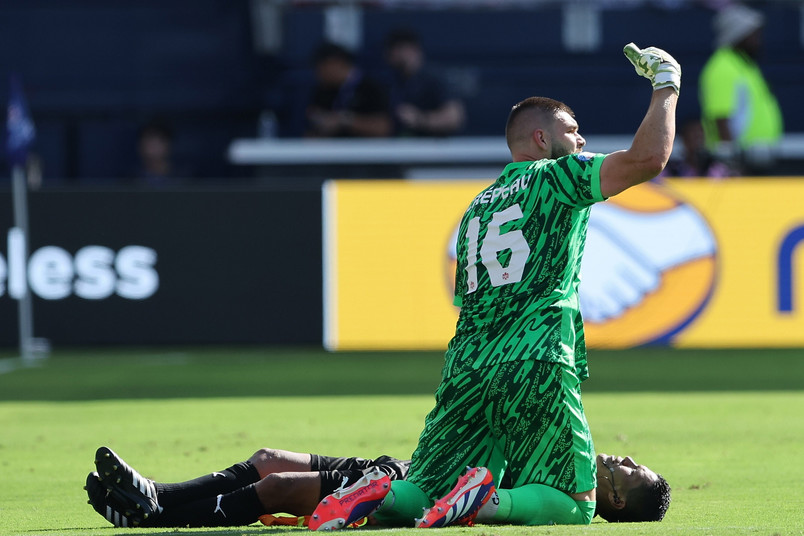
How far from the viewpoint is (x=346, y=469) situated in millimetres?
5941

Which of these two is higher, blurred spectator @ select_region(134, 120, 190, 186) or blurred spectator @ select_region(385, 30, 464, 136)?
blurred spectator @ select_region(385, 30, 464, 136)

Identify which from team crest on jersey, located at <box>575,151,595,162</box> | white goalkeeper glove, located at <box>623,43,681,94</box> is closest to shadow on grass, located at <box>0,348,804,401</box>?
team crest on jersey, located at <box>575,151,595,162</box>

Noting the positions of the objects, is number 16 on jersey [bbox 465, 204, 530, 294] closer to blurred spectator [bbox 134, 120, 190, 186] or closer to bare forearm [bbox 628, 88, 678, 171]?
bare forearm [bbox 628, 88, 678, 171]

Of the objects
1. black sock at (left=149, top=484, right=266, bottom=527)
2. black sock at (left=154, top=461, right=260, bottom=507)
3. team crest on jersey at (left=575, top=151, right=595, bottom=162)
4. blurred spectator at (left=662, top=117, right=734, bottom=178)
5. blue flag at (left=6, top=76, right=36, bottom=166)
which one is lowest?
black sock at (left=149, top=484, right=266, bottom=527)

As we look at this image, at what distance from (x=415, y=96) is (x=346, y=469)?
11.9 meters

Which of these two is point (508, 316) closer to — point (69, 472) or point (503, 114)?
point (69, 472)

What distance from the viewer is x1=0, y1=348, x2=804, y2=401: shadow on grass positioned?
11.3m

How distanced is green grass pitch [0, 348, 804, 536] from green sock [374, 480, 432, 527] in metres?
0.12

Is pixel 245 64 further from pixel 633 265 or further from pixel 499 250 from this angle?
pixel 499 250

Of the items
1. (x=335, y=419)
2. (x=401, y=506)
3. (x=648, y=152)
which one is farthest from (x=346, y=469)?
(x=335, y=419)

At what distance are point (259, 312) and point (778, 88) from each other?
8.72m

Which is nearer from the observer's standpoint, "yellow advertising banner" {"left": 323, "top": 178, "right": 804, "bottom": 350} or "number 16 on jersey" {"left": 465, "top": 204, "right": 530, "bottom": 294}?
"number 16 on jersey" {"left": 465, "top": 204, "right": 530, "bottom": 294}

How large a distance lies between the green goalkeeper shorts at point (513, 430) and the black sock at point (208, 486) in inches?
28.2

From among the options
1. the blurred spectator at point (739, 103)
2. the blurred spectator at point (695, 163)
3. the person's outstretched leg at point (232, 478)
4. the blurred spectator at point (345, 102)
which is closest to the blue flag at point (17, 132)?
the blurred spectator at point (345, 102)
